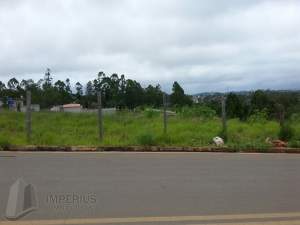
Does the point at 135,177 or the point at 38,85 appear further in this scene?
the point at 38,85

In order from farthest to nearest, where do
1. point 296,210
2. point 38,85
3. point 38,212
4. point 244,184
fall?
point 38,85
point 244,184
point 296,210
point 38,212

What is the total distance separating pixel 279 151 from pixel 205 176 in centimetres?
622

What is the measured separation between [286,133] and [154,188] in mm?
10166

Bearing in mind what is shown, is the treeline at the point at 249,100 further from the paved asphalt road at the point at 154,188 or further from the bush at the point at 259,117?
the paved asphalt road at the point at 154,188

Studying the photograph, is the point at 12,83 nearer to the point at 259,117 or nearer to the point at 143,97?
the point at 143,97

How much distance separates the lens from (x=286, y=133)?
56.6 feet

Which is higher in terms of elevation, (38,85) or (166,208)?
(38,85)

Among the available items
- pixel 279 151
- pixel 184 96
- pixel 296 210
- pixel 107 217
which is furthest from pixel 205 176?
pixel 184 96

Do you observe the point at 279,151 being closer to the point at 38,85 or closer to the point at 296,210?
the point at 296,210

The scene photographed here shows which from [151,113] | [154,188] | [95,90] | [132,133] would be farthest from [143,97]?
[154,188]

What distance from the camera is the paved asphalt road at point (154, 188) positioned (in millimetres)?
6387

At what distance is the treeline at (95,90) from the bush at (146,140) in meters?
28.9

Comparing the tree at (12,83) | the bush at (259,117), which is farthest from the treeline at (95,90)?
the bush at (259,117)

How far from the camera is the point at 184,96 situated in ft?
166
